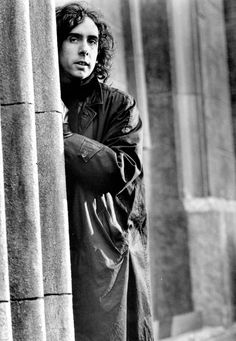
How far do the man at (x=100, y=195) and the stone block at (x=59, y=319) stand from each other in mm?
211

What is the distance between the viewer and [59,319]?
210 inches

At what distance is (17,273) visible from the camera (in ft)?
16.9

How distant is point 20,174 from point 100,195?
1.85 ft

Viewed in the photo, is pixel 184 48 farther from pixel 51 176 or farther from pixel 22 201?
pixel 22 201

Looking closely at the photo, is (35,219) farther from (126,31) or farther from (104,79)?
(126,31)

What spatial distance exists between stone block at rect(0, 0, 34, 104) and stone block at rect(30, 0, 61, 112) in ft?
0.49

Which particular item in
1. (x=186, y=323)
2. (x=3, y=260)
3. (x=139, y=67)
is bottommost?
(x=186, y=323)

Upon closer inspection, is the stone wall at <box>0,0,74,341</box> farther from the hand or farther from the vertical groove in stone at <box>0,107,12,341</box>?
the hand

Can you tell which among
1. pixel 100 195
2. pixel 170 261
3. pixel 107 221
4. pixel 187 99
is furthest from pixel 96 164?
pixel 187 99

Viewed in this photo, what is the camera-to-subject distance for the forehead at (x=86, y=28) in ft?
19.0

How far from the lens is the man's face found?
5.73 meters

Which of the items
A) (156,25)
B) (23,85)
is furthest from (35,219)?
(156,25)

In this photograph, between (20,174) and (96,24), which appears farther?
(96,24)

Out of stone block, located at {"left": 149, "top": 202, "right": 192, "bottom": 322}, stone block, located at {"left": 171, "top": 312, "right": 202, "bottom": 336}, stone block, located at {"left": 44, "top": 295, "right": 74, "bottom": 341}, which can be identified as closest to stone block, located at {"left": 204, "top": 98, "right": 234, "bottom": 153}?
stone block, located at {"left": 149, "top": 202, "right": 192, "bottom": 322}
